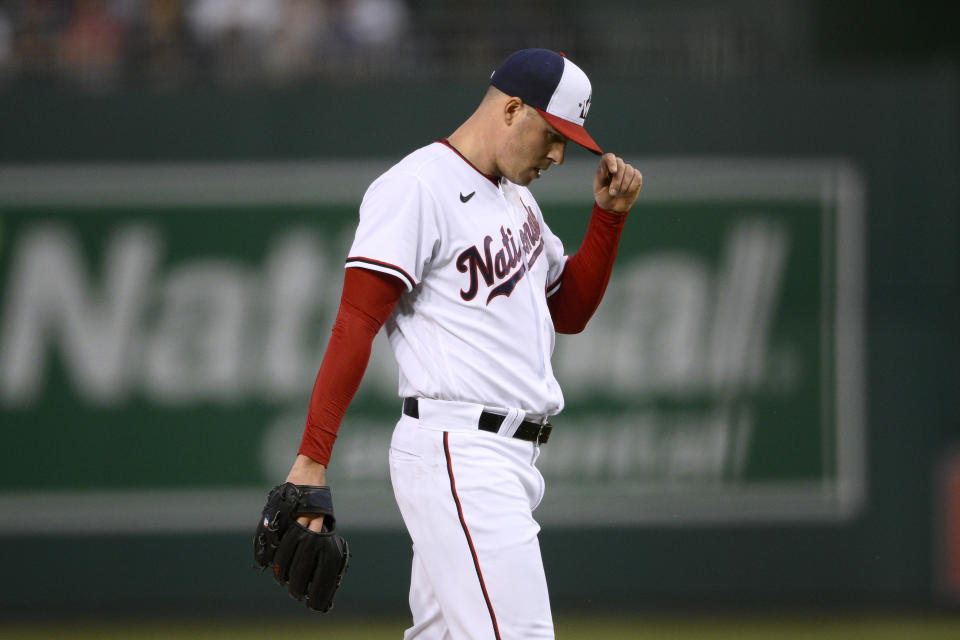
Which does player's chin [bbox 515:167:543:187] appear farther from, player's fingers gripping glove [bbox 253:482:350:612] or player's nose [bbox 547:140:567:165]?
player's fingers gripping glove [bbox 253:482:350:612]

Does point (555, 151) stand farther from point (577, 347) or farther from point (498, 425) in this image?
point (577, 347)

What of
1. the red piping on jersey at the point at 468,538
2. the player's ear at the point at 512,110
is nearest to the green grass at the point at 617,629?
the red piping on jersey at the point at 468,538

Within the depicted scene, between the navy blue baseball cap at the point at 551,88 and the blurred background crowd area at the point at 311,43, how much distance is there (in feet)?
11.3

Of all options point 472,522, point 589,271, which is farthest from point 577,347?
point 472,522

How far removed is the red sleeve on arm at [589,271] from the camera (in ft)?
10.3

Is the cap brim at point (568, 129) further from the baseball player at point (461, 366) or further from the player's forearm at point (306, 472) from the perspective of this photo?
the player's forearm at point (306, 472)

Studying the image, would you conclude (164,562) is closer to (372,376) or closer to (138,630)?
(138,630)

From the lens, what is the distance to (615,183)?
9.80 feet

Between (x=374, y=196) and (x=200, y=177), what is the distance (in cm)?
343

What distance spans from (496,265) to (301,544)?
0.80 m

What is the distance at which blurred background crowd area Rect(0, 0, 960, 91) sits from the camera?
237 inches

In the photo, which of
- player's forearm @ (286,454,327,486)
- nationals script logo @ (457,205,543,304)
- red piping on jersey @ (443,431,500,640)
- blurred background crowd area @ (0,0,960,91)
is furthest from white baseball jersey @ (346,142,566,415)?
blurred background crowd area @ (0,0,960,91)

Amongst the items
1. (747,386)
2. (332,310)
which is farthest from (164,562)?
(747,386)

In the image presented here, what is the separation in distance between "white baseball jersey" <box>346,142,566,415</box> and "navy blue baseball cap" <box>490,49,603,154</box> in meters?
0.22
